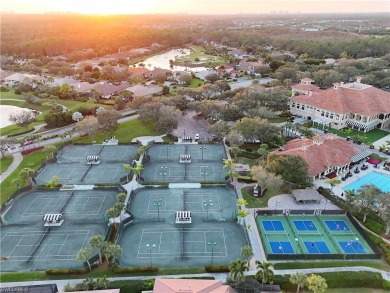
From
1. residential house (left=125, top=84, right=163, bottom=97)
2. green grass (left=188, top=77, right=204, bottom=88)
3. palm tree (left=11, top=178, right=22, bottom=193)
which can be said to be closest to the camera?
palm tree (left=11, top=178, right=22, bottom=193)

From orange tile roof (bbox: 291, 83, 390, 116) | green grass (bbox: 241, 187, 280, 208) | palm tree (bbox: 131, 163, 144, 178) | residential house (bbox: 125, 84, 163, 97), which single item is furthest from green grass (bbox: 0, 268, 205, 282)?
residential house (bbox: 125, 84, 163, 97)

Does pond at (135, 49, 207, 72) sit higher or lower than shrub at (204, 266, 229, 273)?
lower

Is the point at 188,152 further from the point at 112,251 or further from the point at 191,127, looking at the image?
the point at 112,251

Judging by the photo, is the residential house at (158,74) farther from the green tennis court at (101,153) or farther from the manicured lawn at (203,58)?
the green tennis court at (101,153)

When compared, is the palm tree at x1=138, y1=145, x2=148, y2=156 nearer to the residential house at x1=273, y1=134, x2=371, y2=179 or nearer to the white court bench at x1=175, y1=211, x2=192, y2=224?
the white court bench at x1=175, y1=211, x2=192, y2=224

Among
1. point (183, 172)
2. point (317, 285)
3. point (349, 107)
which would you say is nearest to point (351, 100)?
point (349, 107)

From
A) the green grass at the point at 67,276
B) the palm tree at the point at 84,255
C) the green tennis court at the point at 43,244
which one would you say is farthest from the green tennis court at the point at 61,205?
the palm tree at the point at 84,255
